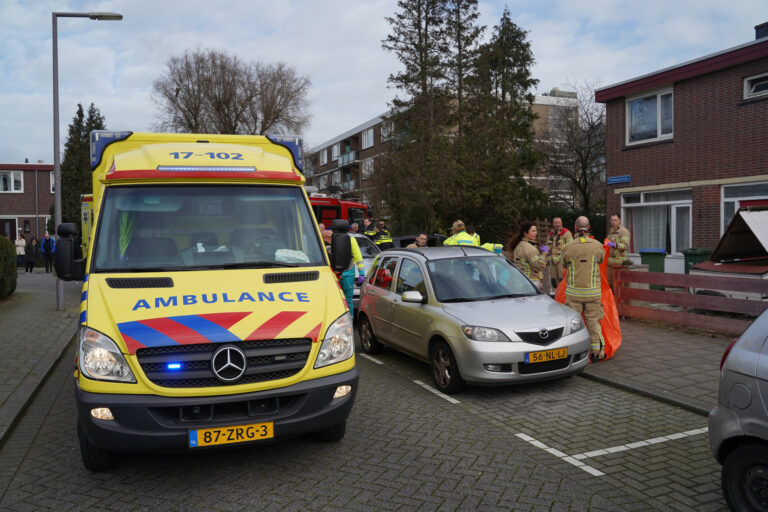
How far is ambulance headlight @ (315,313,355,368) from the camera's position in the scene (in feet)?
13.9

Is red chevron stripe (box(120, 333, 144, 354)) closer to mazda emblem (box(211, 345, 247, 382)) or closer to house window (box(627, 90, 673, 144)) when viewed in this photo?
mazda emblem (box(211, 345, 247, 382))

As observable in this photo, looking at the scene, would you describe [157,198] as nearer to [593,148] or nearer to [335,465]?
[335,465]

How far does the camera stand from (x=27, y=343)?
923 centimetres

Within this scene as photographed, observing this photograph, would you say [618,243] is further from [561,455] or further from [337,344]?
[337,344]

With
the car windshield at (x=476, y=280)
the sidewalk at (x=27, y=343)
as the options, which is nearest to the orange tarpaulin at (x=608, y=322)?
the car windshield at (x=476, y=280)

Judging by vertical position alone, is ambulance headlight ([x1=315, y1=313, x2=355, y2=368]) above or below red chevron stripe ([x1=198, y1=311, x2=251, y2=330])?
below

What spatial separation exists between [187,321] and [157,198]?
→ 161 centimetres

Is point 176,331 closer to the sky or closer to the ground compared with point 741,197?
closer to the ground

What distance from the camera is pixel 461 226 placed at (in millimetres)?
10289

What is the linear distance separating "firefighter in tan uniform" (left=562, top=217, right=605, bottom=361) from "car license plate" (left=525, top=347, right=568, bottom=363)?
1288mm

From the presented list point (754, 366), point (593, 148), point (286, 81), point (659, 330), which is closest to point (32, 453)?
point (754, 366)

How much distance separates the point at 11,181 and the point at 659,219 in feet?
161

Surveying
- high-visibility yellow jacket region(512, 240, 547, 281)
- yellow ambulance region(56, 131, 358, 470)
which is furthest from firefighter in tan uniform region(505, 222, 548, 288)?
yellow ambulance region(56, 131, 358, 470)

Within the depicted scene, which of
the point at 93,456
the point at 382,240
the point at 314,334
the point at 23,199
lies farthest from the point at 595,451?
the point at 23,199
